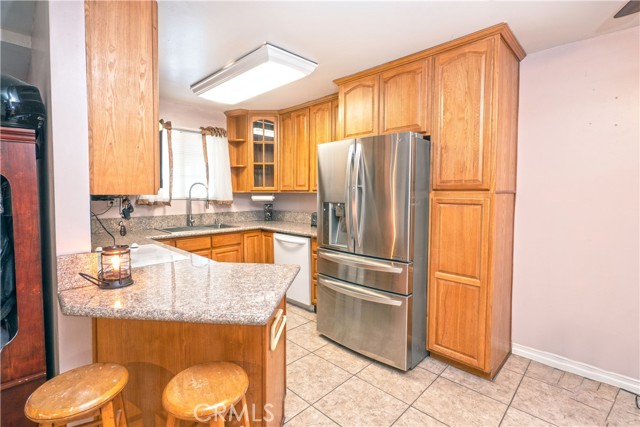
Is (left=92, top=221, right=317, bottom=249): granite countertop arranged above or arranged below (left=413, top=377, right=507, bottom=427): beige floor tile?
above

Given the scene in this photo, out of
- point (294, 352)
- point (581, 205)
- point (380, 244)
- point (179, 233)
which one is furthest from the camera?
point (179, 233)

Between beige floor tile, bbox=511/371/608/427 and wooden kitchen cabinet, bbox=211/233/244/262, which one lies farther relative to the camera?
wooden kitchen cabinet, bbox=211/233/244/262

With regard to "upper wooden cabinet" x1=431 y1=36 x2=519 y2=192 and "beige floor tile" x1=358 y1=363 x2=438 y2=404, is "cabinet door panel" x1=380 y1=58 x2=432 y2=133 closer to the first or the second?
"upper wooden cabinet" x1=431 y1=36 x2=519 y2=192

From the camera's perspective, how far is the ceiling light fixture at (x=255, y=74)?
7.41ft

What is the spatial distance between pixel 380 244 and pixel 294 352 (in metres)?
1.17

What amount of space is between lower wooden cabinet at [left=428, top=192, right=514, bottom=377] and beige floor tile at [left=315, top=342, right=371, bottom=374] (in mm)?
556

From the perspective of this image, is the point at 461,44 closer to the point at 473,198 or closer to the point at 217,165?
the point at 473,198

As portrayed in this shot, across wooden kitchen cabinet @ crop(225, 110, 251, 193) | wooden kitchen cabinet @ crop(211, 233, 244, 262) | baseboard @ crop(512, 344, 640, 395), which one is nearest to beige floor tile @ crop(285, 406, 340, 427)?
baseboard @ crop(512, 344, 640, 395)

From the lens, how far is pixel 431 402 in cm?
194

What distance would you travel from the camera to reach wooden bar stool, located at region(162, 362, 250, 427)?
101 centimetres

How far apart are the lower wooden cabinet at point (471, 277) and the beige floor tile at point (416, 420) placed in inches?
23.6

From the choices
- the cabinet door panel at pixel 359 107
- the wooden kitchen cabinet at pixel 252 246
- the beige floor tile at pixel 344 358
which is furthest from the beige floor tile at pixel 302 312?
the cabinet door panel at pixel 359 107

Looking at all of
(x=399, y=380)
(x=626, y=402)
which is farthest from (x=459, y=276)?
(x=626, y=402)

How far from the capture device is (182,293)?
1196 mm
